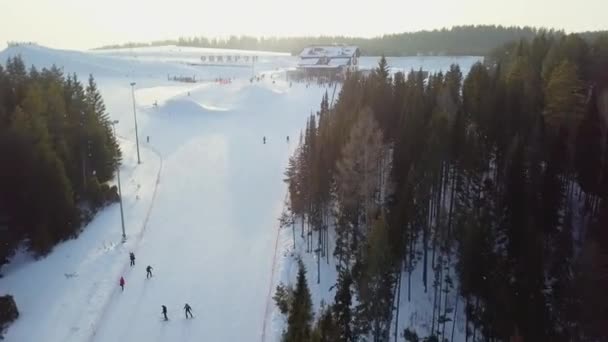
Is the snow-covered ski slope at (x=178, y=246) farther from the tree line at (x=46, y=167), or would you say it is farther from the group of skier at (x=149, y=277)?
the tree line at (x=46, y=167)

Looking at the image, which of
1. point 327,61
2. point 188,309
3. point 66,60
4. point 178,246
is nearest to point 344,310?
point 188,309

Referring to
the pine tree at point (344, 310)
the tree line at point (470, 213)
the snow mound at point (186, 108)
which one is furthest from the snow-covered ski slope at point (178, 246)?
the pine tree at point (344, 310)

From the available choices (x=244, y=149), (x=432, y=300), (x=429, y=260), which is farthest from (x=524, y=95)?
(x=244, y=149)

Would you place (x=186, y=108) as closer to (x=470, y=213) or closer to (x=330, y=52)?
(x=330, y=52)

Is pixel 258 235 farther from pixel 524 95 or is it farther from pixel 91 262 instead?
pixel 524 95

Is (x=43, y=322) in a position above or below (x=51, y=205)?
below

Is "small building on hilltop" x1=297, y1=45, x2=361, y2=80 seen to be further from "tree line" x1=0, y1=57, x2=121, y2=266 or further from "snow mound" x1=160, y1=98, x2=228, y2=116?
"tree line" x1=0, y1=57, x2=121, y2=266
